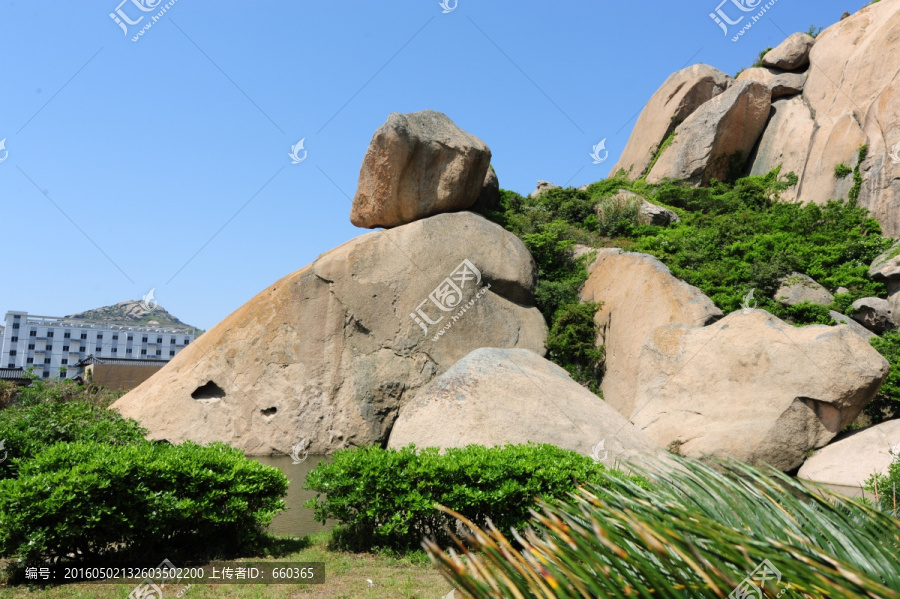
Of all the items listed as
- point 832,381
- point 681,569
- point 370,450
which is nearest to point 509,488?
point 370,450

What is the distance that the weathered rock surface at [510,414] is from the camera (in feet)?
Result: 35.1

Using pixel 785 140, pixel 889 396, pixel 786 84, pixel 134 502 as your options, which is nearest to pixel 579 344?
pixel 889 396

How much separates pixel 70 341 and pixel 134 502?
82.5 metres

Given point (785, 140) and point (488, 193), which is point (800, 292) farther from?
point (785, 140)

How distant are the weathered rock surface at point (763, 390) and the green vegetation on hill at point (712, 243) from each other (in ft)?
8.89

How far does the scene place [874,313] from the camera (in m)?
15.1

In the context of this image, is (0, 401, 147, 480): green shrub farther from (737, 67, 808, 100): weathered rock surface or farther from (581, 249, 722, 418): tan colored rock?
(737, 67, 808, 100): weathered rock surface

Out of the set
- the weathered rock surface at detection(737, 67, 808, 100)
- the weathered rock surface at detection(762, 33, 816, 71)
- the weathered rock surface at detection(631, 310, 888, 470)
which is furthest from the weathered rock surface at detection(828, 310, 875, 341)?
the weathered rock surface at detection(762, 33, 816, 71)

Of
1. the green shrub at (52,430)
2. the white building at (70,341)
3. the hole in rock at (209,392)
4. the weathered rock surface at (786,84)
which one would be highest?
the white building at (70,341)

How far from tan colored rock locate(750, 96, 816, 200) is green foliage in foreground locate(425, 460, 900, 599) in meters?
23.5

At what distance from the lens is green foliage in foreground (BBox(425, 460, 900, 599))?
111 centimetres

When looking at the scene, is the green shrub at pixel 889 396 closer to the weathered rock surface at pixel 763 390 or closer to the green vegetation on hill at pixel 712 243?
the green vegetation on hill at pixel 712 243

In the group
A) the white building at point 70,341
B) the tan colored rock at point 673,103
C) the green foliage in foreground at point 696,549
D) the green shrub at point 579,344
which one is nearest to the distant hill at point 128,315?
the white building at point 70,341

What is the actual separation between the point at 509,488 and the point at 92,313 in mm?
117133
